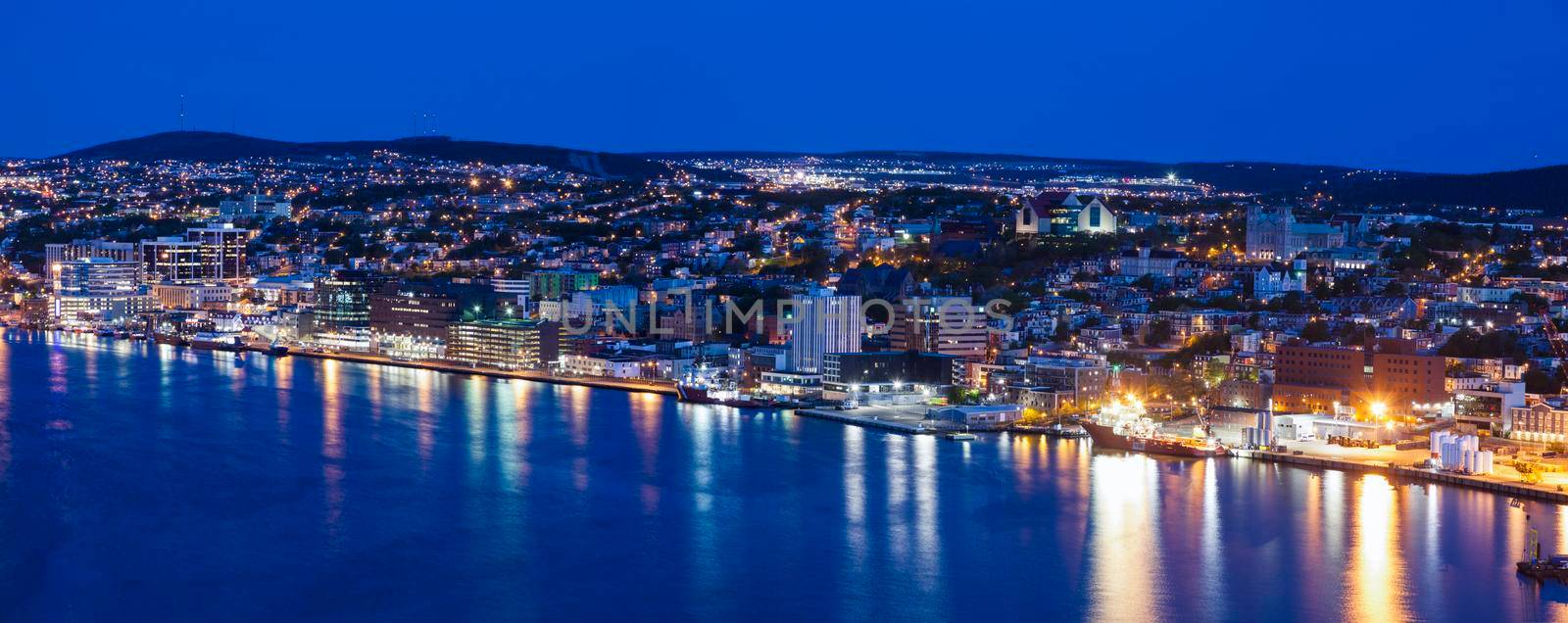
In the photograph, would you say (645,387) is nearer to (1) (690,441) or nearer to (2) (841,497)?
(1) (690,441)

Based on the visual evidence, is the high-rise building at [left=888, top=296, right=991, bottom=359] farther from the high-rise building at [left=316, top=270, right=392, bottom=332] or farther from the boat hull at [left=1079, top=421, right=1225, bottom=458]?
the high-rise building at [left=316, top=270, right=392, bottom=332]

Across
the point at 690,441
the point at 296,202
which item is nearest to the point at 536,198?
the point at 296,202

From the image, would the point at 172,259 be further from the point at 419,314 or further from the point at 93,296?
the point at 419,314

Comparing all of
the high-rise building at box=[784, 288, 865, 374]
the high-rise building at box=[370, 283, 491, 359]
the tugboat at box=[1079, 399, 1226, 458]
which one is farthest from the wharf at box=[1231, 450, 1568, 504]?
the high-rise building at box=[370, 283, 491, 359]

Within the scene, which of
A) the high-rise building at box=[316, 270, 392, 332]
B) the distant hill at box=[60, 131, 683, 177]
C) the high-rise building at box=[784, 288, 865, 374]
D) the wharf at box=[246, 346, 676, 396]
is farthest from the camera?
the distant hill at box=[60, 131, 683, 177]

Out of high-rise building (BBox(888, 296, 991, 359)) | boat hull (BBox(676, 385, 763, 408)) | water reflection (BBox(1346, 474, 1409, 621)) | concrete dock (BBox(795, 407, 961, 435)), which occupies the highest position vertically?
high-rise building (BBox(888, 296, 991, 359))

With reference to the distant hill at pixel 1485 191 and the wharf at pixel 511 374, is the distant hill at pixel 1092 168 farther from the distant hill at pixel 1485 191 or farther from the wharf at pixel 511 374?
the wharf at pixel 511 374

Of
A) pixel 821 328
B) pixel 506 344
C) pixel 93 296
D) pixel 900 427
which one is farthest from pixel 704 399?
pixel 93 296
